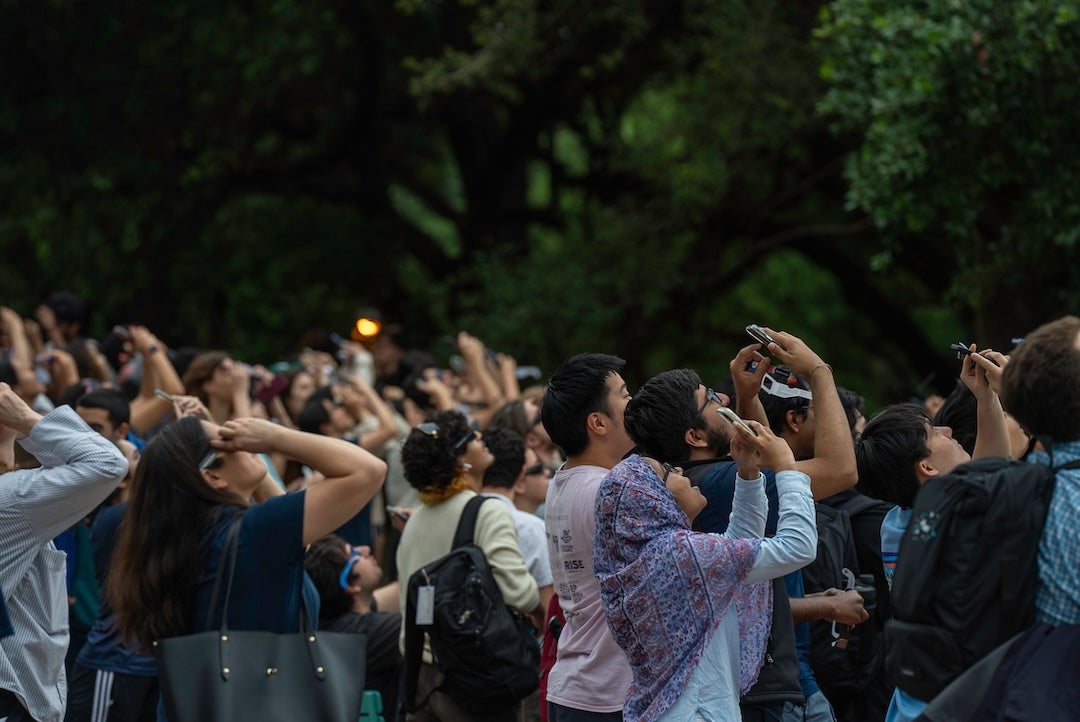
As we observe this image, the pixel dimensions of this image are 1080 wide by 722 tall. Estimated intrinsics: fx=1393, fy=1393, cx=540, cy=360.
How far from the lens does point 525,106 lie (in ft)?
50.7

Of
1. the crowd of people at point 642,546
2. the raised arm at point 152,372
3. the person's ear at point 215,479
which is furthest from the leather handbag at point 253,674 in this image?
the raised arm at point 152,372

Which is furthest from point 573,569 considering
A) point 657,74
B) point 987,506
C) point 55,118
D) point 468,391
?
point 55,118

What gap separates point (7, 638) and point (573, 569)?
70.2 inches

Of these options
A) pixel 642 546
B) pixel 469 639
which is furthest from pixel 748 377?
pixel 469 639

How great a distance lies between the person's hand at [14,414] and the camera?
14.5 ft

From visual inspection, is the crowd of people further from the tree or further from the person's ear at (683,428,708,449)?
the tree

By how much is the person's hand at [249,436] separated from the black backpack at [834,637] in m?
1.88

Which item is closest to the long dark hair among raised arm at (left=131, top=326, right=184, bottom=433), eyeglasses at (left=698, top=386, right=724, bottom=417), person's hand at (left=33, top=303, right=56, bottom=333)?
eyeglasses at (left=698, top=386, right=724, bottom=417)

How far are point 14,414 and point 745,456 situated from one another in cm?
231

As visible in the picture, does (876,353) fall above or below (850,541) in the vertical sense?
below

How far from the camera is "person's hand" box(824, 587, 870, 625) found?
179 inches

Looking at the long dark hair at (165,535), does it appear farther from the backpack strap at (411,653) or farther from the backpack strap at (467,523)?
the backpack strap at (467,523)

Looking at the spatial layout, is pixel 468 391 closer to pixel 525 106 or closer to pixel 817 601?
pixel 817 601

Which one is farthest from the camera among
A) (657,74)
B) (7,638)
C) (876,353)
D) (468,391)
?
(876,353)
